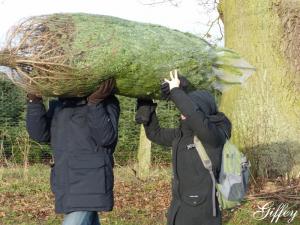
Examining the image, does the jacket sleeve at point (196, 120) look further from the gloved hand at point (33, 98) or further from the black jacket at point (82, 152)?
the gloved hand at point (33, 98)

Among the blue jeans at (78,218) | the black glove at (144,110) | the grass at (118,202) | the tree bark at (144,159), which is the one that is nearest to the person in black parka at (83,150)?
the blue jeans at (78,218)

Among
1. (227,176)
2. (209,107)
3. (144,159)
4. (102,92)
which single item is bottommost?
(144,159)

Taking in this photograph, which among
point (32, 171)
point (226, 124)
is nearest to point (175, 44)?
point (226, 124)

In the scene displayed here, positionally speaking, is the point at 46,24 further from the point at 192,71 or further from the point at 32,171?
the point at 32,171

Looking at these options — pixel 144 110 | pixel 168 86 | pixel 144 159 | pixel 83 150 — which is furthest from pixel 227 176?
pixel 144 159

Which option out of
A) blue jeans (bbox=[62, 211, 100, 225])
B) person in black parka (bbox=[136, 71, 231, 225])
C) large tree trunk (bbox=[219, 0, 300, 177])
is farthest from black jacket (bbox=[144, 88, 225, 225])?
large tree trunk (bbox=[219, 0, 300, 177])

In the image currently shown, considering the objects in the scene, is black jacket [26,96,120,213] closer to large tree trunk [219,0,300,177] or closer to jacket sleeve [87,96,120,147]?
jacket sleeve [87,96,120,147]

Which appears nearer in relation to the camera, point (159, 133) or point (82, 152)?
point (82, 152)

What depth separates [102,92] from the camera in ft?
13.8

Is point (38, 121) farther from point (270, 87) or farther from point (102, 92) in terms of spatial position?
point (270, 87)

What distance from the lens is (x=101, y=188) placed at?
171 inches

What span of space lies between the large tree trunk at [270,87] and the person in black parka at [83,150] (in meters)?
3.79

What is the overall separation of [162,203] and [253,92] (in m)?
1.93

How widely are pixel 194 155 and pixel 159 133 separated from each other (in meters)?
0.62
